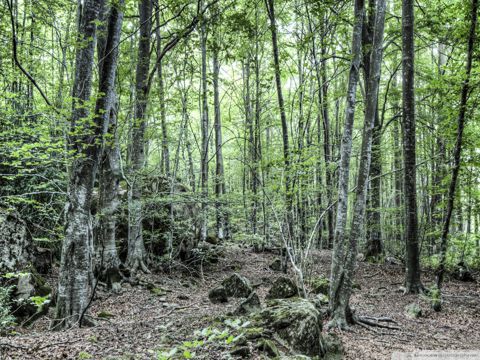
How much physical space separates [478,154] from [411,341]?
4.52 metres

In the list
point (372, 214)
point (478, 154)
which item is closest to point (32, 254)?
point (478, 154)

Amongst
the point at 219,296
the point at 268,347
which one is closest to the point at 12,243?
the point at 219,296

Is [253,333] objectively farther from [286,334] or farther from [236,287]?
[236,287]

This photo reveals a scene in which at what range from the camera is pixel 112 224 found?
8406 mm

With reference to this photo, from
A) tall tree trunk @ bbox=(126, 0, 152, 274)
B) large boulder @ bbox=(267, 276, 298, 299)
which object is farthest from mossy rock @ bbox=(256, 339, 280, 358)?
tall tree trunk @ bbox=(126, 0, 152, 274)

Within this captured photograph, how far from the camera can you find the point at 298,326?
4383mm

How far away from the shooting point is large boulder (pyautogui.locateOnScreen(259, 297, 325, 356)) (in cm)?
426

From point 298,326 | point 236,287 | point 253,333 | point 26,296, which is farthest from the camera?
point 236,287

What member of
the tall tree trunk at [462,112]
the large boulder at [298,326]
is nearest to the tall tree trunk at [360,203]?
the large boulder at [298,326]

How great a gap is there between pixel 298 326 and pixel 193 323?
2.06 meters

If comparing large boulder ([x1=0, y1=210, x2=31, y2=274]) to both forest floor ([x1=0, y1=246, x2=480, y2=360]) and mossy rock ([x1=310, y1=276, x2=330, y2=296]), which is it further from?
mossy rock ([x1=310, y1=276, x2=330, y2=296])

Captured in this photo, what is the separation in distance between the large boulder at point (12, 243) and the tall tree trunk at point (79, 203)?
1.69 m

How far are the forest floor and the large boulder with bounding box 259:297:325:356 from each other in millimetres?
678

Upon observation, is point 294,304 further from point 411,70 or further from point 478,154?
point 411,70
